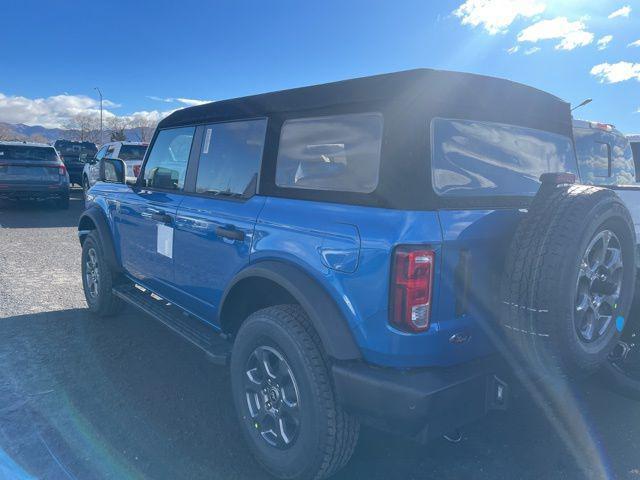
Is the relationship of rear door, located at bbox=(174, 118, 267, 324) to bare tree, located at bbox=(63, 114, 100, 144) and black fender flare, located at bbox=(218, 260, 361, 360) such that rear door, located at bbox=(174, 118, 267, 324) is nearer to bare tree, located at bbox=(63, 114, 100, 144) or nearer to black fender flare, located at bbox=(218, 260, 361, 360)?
black fender flare, located at bbox=(218, 260, 361, 360)

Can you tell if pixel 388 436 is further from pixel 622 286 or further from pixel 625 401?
pixel 625 401

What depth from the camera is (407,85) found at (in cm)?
214

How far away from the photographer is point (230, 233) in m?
2.74

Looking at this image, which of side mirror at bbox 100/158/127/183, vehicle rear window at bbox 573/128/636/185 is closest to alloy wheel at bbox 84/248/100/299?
side mirror at bbox 100/158/127/183

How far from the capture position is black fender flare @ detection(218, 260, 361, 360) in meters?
2.10

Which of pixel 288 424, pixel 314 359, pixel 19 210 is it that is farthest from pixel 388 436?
pixel 19 210

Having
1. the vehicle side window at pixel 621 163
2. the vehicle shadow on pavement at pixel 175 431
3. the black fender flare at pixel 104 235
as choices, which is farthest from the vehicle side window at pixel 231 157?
the vehicle side window at pixel 621 163

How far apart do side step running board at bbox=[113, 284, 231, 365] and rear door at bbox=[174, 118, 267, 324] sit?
11 centimetres

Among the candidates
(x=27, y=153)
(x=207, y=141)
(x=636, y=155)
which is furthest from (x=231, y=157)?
(x=27, y=153)

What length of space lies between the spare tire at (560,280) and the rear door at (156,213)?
2.30 meters

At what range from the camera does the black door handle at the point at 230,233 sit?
8.81 feet

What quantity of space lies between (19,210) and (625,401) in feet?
47.2

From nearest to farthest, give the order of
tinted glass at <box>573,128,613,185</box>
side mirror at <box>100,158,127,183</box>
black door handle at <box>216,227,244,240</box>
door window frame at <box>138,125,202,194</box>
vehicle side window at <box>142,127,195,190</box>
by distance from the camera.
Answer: black door handle at <box>216,227,244,240</box>
door window frame at <box>138,125,202,194</box>
vehicle side window at <box>142,127,195,190</box>
side mirror at <box>100,158,127,183</box>
tinted glass at <box>573,128,613,185</box>

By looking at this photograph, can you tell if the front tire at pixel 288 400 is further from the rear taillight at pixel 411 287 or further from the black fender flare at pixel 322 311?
the rear taillight at pixel 411 287
